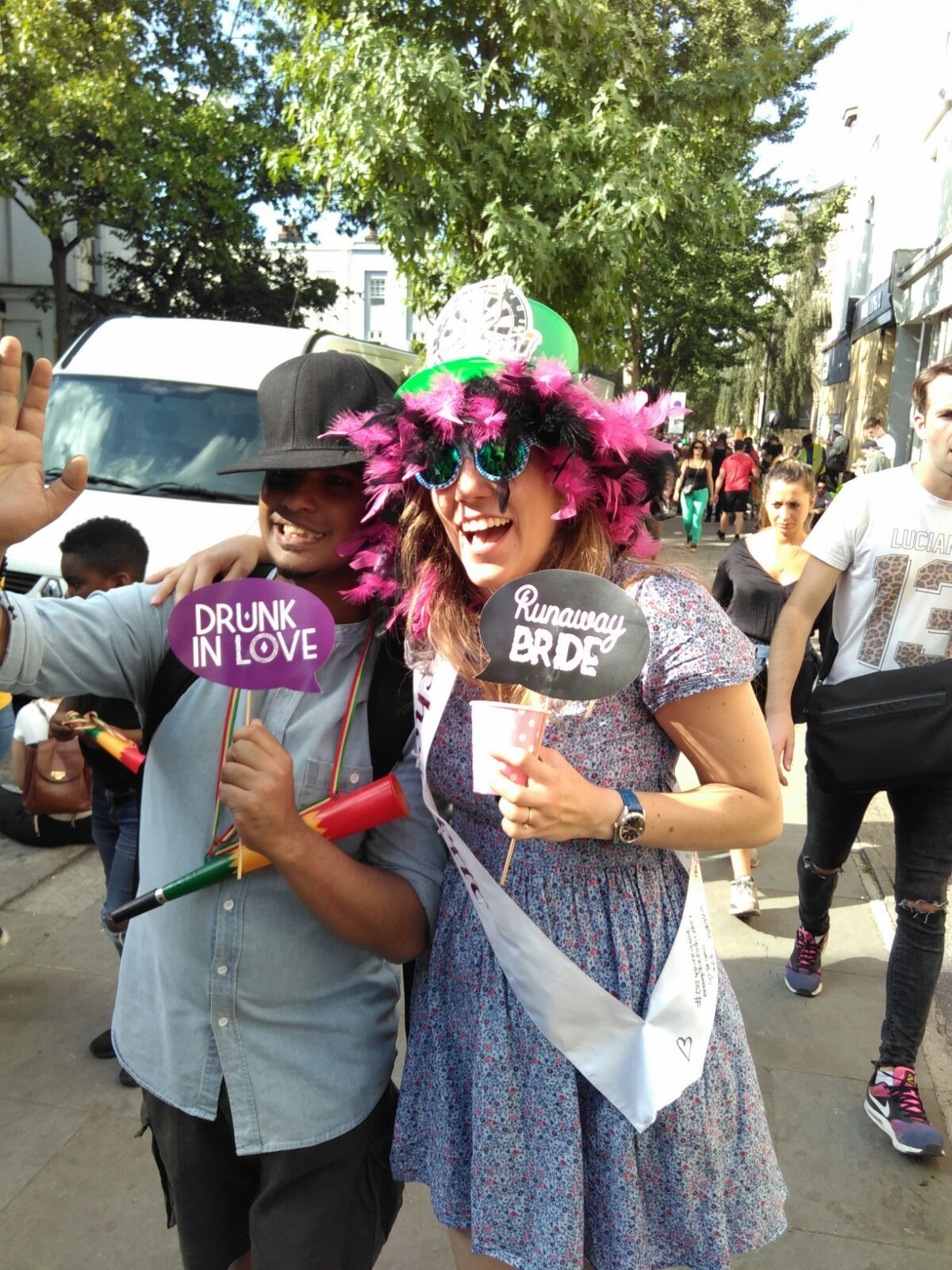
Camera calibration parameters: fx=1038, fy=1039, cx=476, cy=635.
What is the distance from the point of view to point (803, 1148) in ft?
9.43

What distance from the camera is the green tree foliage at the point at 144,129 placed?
13609mm

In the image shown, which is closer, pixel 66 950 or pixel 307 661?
pixel 307 661

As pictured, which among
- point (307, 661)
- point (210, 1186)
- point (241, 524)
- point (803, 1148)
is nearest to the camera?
point (307, 661)

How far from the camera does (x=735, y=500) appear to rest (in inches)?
678

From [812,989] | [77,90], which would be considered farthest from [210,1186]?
[77,90]

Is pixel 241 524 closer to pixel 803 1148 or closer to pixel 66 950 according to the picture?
pixel 66 950

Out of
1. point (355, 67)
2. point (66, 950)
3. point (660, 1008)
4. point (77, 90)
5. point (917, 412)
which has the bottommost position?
point (66, 950)

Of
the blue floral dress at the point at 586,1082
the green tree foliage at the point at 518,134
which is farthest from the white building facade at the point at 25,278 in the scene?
the blue floral dress at the point at 586,1082

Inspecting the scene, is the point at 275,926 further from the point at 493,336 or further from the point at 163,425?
the point at 163,425

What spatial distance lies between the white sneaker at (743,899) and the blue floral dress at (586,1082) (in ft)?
8.52

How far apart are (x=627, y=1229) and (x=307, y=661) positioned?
38.0 inches

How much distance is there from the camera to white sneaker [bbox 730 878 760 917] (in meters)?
4.21

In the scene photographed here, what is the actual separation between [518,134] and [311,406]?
7593 mm

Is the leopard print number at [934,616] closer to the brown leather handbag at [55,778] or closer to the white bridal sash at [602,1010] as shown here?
the white bridal sash at [602,1010]
